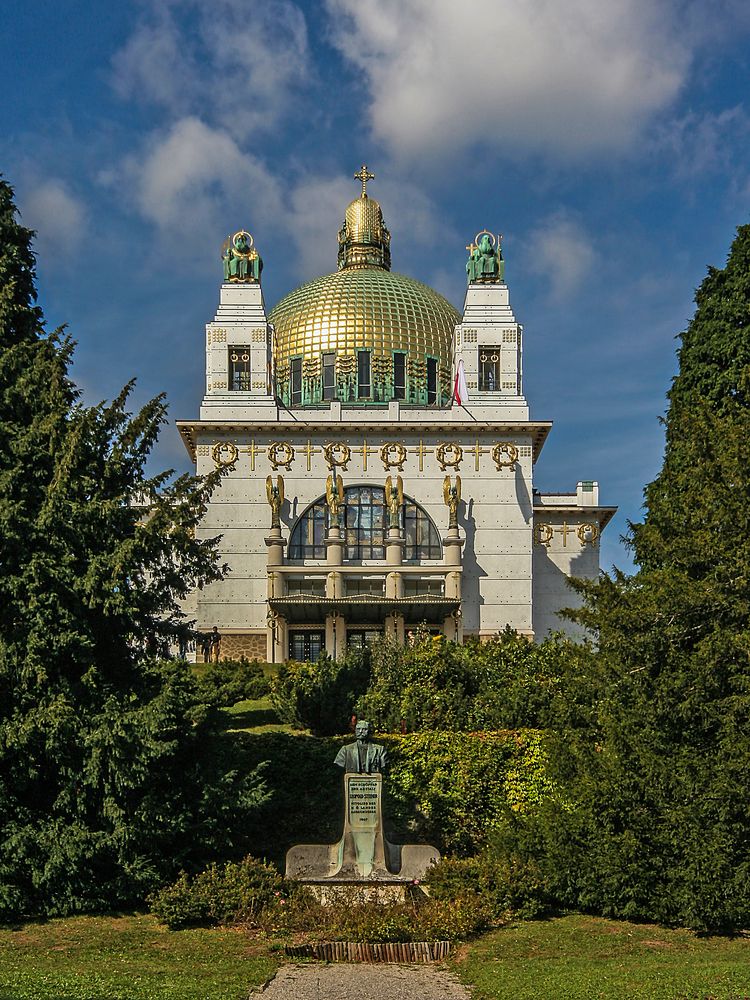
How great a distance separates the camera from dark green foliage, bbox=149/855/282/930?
1727cm

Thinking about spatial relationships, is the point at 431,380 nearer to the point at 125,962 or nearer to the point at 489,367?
the point at 489,367

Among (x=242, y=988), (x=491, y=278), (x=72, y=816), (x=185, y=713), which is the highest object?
(x=491, y=278)

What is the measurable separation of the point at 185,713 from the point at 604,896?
6.86 m

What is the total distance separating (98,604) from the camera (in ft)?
62.0

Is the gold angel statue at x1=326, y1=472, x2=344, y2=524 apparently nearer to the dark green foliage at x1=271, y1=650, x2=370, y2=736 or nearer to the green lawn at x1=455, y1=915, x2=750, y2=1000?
the dark green foliage at x1=271, y1=650, x2=370, y2=736

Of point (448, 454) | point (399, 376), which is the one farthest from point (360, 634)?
point (399, 376)

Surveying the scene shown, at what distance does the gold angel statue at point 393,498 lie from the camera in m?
50.1

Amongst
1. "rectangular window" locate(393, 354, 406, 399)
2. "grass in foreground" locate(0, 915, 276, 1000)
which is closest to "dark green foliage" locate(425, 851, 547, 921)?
"grass in foreground" locate(0, 915, 276, 1000)

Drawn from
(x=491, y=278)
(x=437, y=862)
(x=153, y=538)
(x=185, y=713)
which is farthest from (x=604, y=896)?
(x=491, y=278)

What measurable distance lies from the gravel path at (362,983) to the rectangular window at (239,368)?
40.0 metres

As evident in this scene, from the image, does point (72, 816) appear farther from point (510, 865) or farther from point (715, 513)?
point (715, 513)

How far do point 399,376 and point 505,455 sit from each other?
8.21 meters

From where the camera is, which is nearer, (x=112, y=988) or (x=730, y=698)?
(x=112, y=988)

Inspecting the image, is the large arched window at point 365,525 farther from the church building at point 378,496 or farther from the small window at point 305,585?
the small window at point 305,585
